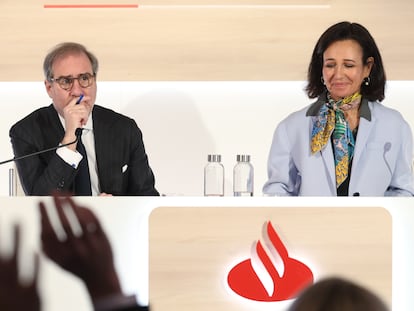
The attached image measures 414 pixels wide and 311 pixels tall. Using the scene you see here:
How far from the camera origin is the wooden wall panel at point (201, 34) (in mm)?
4246

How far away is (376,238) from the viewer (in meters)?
2.79

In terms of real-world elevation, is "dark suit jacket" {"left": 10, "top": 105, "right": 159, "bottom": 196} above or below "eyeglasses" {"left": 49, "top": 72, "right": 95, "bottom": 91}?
below

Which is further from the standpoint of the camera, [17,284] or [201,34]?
[201,34]

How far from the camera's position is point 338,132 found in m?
3.16

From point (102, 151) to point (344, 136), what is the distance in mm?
821

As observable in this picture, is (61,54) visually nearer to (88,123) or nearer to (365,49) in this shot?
(88,123)

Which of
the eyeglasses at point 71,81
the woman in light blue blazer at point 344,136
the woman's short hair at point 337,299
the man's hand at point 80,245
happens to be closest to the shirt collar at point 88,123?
the eyeglasses at point 71,81

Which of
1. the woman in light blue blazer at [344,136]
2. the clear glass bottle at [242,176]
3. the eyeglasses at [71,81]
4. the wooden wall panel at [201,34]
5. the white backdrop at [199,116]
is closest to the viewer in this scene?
the woman in light blue blazer at [344,136]

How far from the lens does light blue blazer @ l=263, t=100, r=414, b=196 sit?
10.2ft

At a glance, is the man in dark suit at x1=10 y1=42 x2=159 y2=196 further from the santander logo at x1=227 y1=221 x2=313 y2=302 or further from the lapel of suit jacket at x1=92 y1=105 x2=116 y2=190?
the santander logo at x1=227 y1=221 x2=313 y2=302

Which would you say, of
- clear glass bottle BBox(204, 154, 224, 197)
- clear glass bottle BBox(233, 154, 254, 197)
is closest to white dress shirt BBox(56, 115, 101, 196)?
clear glass bottle BBox(204, 154, 224, 197)

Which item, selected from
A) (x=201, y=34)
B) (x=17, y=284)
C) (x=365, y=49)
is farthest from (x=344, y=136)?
(x=201, y=34)

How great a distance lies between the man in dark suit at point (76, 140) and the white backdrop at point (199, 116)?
3.73 ft

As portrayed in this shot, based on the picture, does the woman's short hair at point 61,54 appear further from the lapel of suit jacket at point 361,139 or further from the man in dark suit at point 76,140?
the lapel of suit jacket at point 361,139
